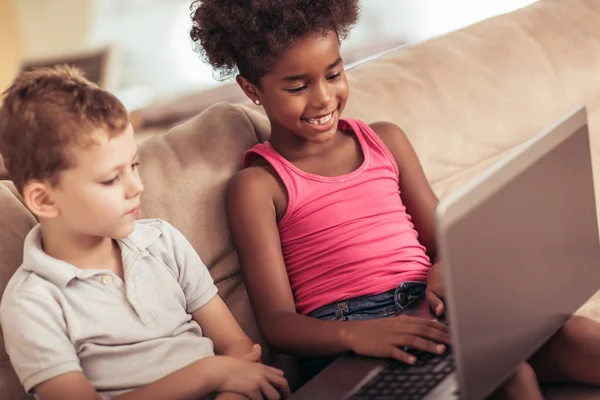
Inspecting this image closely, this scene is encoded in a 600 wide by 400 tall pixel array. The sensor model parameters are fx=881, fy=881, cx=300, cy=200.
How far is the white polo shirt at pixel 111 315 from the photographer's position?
1.31 metres

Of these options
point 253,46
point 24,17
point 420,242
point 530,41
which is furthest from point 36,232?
point 24,17

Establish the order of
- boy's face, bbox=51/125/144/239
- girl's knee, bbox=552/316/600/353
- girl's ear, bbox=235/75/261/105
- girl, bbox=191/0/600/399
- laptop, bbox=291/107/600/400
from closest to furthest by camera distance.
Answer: laptop, bbox=291/107/600/400, boy's face, bbox=51/125/144/239, girl's knee, bbox=552/316/600/353, girl, bbox=191/0/600/399, girl's ear, bbox=235/75/261/105

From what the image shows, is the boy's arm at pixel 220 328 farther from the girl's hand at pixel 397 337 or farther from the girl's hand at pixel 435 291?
the girl's hand at pixel 435 291

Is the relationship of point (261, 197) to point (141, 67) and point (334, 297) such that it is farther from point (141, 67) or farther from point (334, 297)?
point (141, 67)

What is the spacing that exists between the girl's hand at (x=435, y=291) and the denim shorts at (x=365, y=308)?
0.20 ft

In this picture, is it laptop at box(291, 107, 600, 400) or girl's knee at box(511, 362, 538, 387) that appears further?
girl's knee at box(511, 362, 538, 387)

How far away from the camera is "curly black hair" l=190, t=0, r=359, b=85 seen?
1602 millimetres

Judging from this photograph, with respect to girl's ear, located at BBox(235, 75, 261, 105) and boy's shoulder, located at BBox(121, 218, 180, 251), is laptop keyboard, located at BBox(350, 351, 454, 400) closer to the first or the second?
boy's shoulder, located at BBox(121, 218, 180, 251)

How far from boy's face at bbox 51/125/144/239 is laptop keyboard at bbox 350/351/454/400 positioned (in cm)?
45

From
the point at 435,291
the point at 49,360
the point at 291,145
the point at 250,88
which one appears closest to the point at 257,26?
the point at 250,88

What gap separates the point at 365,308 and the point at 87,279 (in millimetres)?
515

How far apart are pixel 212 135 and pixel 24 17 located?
13.1ft

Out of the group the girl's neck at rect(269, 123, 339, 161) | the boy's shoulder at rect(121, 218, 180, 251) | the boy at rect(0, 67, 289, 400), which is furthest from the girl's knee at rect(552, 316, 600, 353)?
the boy's shoulder at rect(121, 218, 180, 251)

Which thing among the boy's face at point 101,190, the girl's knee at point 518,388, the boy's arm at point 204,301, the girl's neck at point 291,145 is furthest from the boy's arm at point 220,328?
the girl's knee at point 518,388
